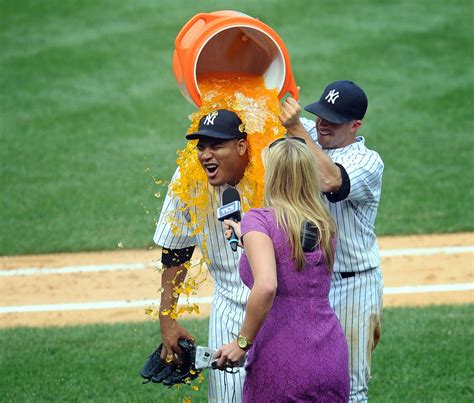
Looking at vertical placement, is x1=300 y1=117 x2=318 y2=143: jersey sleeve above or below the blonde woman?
above

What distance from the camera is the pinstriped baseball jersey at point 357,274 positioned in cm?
561

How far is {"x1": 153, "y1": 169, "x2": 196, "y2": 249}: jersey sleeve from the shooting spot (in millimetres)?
5391

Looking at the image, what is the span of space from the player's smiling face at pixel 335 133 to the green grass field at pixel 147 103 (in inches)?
176

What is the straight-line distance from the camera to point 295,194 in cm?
455

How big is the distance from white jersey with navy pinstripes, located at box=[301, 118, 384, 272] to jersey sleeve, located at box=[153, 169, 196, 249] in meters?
0.86

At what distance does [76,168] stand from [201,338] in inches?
230

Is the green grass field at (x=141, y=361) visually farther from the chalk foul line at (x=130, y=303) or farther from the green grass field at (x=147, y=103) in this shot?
the green grass field at (x=147, y=103)

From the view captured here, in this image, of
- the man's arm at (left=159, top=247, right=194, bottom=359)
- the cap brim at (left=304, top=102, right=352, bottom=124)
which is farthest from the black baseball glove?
the cap brim at (left=304, top=102, right=352, bottom=124)

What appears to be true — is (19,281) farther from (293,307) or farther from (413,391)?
(293,307)

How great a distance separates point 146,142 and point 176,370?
30.7 feet

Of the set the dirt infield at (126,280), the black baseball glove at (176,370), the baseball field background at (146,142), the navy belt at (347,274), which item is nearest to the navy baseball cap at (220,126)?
the baseball field background at (146,142)

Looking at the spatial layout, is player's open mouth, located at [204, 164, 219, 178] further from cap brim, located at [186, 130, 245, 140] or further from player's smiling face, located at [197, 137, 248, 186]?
cap brim, located at [186, 130, 245, 140]

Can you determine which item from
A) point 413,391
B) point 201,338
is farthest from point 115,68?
point 413,391

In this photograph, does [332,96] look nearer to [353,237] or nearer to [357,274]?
[353,237]
